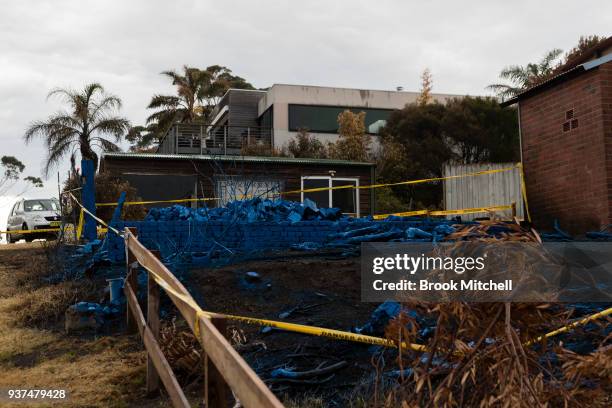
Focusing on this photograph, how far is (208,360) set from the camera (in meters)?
3.78

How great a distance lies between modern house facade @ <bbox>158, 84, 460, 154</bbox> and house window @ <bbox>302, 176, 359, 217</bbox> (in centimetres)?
887

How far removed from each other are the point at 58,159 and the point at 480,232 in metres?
32.4

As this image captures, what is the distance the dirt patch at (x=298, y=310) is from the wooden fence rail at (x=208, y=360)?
3.59 feet

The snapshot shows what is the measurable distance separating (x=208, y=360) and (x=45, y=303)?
20.2ft

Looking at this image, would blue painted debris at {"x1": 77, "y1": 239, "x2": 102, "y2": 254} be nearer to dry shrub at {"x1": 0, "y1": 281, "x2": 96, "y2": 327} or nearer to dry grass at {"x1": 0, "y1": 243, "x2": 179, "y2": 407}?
dry grass at {"x1": 0, "y1": 243, "x2": 179, "y2": 407}

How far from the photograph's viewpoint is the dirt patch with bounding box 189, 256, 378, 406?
5.97m

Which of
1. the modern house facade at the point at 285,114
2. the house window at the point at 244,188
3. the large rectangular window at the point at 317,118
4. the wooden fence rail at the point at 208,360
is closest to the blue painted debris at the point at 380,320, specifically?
the wooden fence rail at the point at 208,360

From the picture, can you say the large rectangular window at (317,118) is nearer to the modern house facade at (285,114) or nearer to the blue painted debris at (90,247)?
the modern house facade at (285,114)

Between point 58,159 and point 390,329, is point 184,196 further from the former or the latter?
point 390,329

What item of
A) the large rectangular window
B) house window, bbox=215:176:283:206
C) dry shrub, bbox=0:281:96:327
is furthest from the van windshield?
the large rectangular window

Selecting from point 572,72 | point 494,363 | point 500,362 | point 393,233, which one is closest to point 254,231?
point 393,233

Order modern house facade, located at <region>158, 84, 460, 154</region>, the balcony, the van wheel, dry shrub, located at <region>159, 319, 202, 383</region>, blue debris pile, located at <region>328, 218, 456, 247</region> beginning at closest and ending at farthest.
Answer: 1. dry shrub, located at <region>159, 319, 202, 383</region>
2. blue debris pile, located at <region>328, 218, 456, 247</region>
3. the van wheel
4. the balcony
5. modern house facade, located at <region>158, 84, 460, 154</region>

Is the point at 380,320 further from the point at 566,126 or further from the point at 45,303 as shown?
the point at 566,126

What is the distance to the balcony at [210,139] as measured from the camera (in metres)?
31.6
